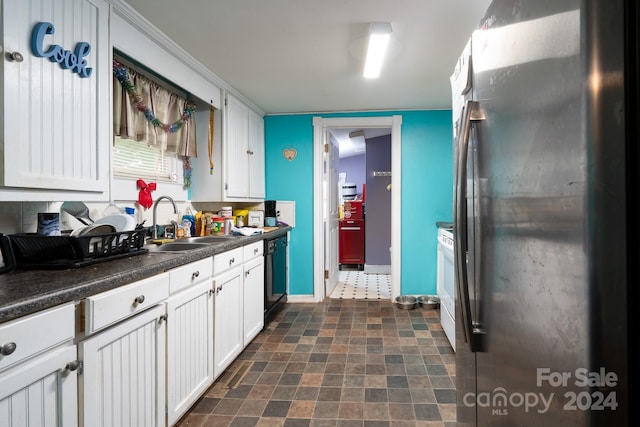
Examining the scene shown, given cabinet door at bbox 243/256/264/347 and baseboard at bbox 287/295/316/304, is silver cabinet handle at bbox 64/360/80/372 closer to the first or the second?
cabinet door at bbox 243/256/264/347

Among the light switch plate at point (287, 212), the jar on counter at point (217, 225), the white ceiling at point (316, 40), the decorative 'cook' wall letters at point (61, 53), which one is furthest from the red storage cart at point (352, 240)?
the decorative 'cook' wall letters at point (61, 53)

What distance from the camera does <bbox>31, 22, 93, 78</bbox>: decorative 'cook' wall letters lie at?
52.4 inches

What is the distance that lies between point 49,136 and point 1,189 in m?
0.28

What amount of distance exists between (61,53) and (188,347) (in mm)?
1504

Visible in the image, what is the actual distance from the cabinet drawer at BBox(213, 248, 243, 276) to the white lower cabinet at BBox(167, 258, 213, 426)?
0.09 meters

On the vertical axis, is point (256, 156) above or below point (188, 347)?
above

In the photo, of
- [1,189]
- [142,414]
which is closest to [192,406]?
[142,414]

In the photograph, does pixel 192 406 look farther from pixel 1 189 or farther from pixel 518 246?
pixel 518 246

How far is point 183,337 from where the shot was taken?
1.81m

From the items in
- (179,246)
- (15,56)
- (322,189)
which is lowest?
(179,246)

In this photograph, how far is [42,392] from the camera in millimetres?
1018

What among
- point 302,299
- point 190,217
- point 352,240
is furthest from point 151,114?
point 352,240

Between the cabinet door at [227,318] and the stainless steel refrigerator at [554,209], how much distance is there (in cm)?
168

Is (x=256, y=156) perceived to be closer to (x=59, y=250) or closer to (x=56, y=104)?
(x=56, y=104)
